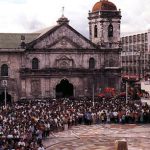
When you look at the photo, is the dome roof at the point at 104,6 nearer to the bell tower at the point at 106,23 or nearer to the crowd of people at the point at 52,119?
the bell tower at the point at 106,23

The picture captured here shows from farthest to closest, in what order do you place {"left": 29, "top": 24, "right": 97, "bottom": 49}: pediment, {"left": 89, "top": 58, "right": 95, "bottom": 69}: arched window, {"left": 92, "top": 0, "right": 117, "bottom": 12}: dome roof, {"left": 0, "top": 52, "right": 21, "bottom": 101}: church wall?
1. {"left": 92, "top": 0, "right": 117, "bottom": 12}: dome roof
2. {"left": 89, "top": 58, "right": 95, "bottom": 69}: arched window
3. {"left": 29, "top": 24, "right": 97, "bottom": 49}: pediment
4. {"left": 0, "top": 52, "right": 21, "bottom": 101}: church wall

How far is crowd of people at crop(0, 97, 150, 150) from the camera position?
2928 cm

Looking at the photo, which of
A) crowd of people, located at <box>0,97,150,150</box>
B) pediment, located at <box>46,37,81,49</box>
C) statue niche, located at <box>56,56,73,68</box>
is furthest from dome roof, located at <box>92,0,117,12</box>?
crowd of people, located at <box>0,97,150,150</box>

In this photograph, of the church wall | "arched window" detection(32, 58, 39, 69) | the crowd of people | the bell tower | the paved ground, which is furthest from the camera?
the bell tower

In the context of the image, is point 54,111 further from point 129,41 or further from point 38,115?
point 129,41

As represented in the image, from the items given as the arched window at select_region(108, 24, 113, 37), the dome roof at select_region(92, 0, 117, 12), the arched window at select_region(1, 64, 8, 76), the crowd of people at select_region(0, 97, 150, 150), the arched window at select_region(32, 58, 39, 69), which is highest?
the dome roof at select_region(92, 0, 117, 12)

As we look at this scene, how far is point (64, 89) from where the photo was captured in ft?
194

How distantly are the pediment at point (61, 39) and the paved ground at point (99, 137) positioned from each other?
18.9 metres

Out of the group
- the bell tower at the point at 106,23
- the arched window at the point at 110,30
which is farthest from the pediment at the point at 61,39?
the arched window at the point at 110,30

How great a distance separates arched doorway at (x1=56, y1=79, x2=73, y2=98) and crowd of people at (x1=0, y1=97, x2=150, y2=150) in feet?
31.5

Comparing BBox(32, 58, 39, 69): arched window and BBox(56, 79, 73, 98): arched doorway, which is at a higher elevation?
BBox(32, 58, 39, 69): arched window

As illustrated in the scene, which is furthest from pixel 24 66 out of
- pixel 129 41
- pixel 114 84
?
pixel 129 41

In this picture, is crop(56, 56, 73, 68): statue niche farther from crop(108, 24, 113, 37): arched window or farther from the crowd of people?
the crowd of people

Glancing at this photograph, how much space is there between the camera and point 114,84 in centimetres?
5931
